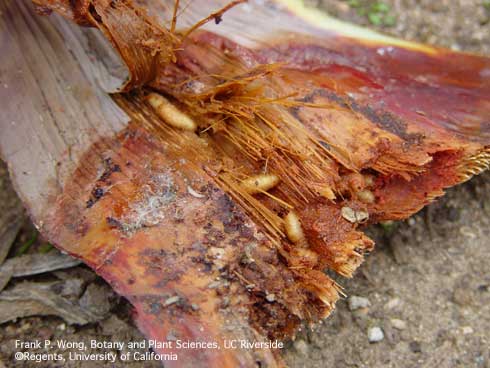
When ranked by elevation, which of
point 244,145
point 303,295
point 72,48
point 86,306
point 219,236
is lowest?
point 86,306

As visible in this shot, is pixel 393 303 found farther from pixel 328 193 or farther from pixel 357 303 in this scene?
pixel 328 193

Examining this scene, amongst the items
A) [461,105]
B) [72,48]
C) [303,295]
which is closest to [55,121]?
[72,48]

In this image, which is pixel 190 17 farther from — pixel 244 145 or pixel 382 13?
pixel 382 13

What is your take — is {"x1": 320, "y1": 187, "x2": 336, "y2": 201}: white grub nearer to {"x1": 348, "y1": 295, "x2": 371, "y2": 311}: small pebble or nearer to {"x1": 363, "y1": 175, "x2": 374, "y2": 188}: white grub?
{"x1": 363, "y1": 175, "x2": 374, "y2": 188}: white grub

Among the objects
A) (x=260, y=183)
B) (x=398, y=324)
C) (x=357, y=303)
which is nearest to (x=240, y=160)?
(x=260, y=183)

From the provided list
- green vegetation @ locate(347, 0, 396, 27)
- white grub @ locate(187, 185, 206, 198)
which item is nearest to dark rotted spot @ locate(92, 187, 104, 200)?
white grub @ locate(187, 185, 206, 198)

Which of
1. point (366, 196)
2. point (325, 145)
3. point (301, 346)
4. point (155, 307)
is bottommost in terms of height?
point (301, 346)
